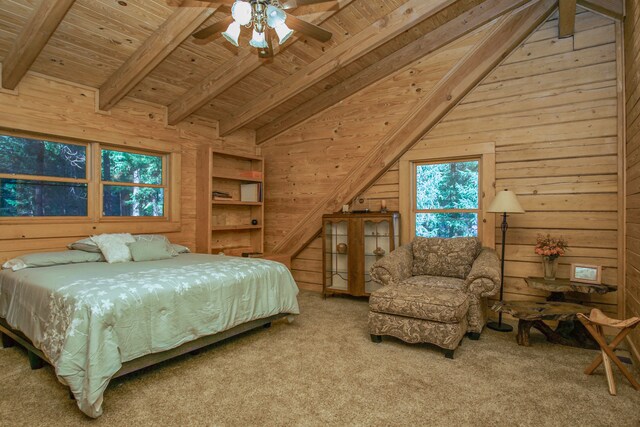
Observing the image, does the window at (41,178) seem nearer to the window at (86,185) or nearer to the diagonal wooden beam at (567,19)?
the window at (86,185)

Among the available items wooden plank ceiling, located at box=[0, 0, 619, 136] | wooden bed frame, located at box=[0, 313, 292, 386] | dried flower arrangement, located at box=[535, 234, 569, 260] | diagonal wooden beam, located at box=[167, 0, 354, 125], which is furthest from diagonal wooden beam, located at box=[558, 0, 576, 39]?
wooden bed frame, located at box=[0, 313, 292, 386]

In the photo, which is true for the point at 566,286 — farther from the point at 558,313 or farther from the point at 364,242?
the point at 364,242

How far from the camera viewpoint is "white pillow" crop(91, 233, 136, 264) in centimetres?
338

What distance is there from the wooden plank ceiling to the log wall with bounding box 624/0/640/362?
0.51 m

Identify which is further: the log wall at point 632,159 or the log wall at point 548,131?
the log wall at point 548,131

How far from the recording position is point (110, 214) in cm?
411

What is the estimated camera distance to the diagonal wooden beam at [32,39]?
258 cm

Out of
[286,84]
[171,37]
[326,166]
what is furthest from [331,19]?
[326,166]

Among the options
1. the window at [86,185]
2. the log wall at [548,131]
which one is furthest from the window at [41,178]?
the log wall at [548,131]

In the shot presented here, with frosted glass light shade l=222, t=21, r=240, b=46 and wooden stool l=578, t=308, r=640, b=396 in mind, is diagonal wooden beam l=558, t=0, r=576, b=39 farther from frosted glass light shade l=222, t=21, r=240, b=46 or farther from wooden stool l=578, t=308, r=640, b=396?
frosted glass light shade l=222, t=21, r=240, b=46

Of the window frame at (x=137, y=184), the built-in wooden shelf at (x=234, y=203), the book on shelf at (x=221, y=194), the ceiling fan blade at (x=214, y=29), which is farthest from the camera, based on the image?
the book on shelf at (x=221, y=194)

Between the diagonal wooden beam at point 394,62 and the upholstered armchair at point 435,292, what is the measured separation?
2.11 metres

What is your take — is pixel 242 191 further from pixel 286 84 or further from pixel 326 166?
pixel 286 84

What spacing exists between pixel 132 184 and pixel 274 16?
117 inches
